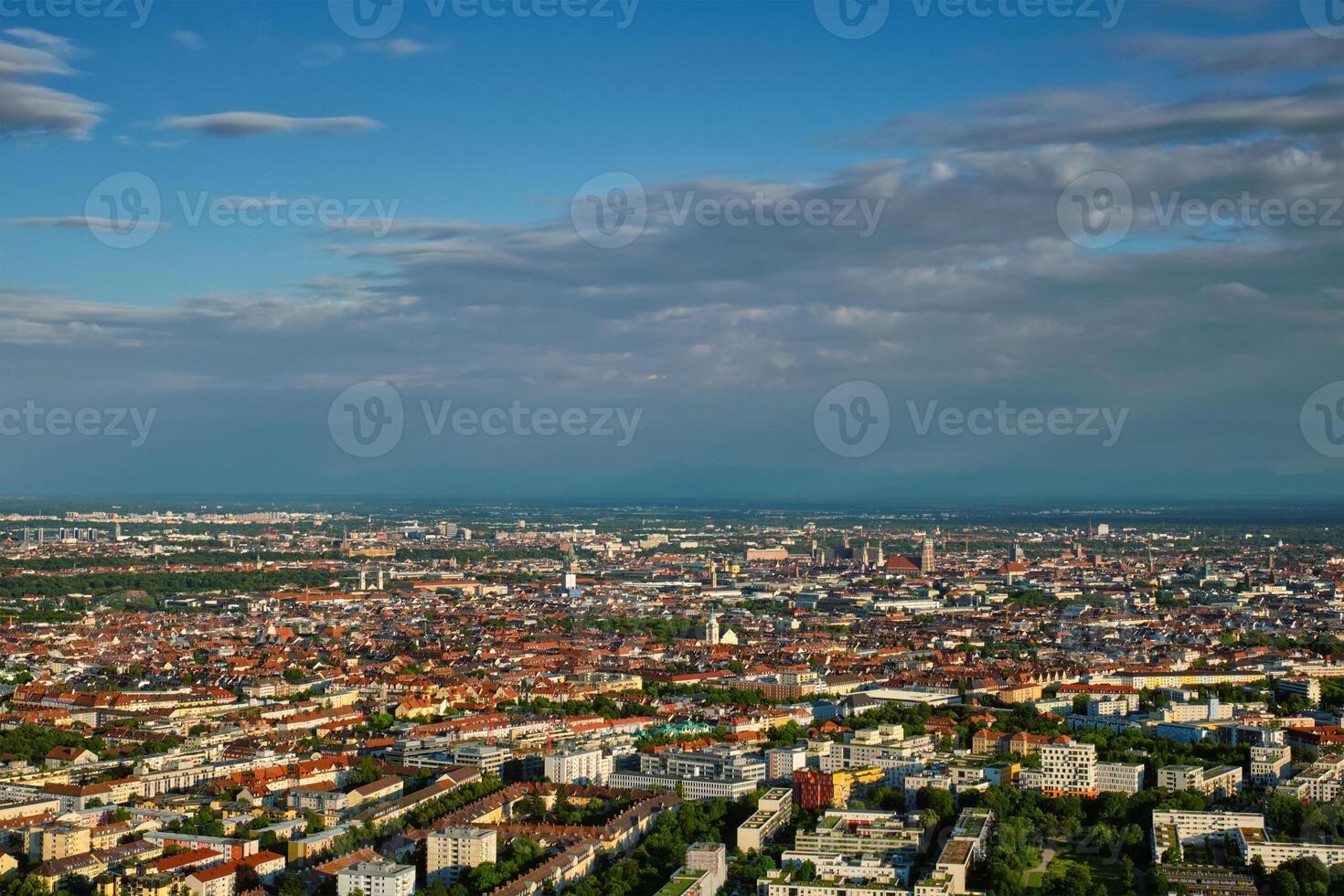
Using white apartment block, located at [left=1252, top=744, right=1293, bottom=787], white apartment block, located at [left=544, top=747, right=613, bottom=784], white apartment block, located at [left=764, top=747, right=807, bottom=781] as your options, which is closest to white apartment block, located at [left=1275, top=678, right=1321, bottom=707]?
white apartment block, located at [left=1252, top=744, right=1293, bottom=787]

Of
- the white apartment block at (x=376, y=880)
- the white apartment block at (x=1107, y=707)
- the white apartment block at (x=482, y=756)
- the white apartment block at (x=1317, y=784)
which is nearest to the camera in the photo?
the white apartment block at (x=376, y=880)

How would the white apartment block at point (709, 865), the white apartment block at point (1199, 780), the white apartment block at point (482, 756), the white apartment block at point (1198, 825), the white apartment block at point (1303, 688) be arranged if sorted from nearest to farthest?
the white apartment block at point (709, 865)
the white apartment block at point (1198, 825)
the white apartment block at point (1199, 780)
the white apartment block at point (482, 756)
the white apartment block at point (1303, 688)

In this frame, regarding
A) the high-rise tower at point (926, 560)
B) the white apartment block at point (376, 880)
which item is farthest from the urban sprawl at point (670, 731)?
the high-rise tower at point (926, 560)

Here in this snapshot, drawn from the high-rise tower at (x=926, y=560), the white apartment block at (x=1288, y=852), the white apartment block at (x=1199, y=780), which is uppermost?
the high-rise tower at (x=926, y=560)

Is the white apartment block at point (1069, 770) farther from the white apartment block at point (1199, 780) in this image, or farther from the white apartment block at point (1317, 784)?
the white apartment block at point (1317, 784)

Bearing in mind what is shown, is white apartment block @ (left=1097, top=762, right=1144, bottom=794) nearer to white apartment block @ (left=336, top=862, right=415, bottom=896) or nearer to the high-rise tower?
white apartment block @ (left=336, top=862, right=415, bottom=896)

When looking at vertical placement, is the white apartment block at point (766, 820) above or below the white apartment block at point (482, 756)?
below

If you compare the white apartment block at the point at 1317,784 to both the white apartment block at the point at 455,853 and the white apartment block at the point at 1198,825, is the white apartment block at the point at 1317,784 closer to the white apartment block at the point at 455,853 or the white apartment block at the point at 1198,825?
the white apartment block at the point at 1198,825

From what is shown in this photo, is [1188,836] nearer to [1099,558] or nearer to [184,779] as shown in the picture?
[184,779]

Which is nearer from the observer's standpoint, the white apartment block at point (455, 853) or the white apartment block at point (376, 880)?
the white apartment block at point (376, 880)
